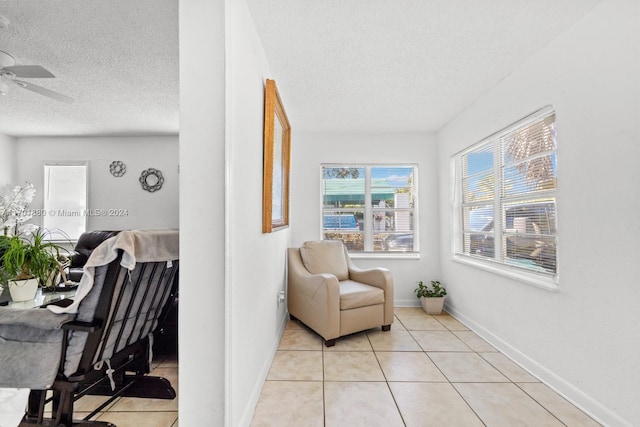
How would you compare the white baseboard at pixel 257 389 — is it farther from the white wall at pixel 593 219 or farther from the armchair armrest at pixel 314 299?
the white wall at pixel 593 219

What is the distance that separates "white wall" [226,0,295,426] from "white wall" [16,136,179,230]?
10.3ft

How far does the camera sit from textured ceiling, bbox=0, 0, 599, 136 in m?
1.71

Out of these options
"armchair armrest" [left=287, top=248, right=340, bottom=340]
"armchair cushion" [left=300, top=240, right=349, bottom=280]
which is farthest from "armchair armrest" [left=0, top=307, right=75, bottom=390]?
"armchair cushion" [left=300, top=240, right=349, bottom=280]

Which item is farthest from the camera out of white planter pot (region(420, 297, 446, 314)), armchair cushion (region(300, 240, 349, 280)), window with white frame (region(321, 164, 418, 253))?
window with white frame (region(321, 164, 418, 253))

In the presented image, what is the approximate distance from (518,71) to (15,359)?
3.53 metres

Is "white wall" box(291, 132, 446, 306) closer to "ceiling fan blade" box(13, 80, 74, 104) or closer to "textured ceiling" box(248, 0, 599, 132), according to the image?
"textured ceiling" box(248, 0, 599, 132)

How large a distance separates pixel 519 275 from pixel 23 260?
3.25 meters

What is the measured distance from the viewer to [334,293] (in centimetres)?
256

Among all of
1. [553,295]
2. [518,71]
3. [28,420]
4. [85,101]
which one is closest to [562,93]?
[518,71]

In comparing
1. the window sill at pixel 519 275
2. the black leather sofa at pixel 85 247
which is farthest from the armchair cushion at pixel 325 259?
the black leather sofa at pixel 85 247

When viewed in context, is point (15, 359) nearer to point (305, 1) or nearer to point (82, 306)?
point (82, 306)

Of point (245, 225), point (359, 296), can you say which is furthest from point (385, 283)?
point (245, 225)

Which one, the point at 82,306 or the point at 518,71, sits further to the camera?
the point at 518,71

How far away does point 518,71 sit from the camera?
2.27 metres
